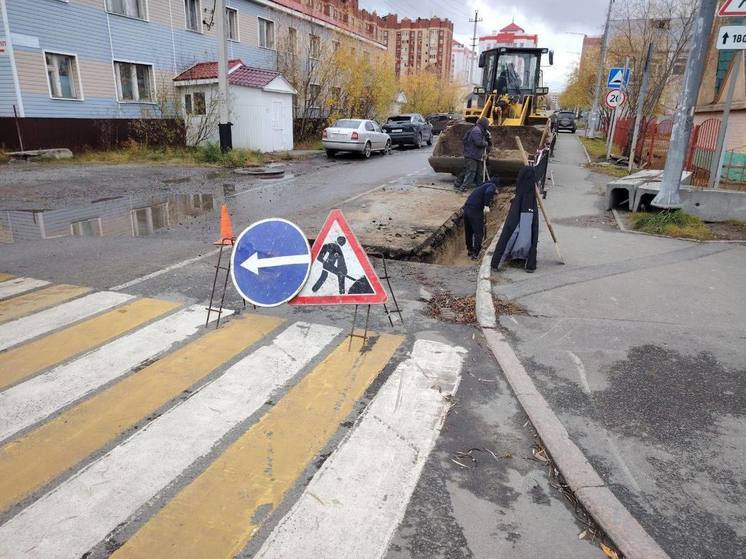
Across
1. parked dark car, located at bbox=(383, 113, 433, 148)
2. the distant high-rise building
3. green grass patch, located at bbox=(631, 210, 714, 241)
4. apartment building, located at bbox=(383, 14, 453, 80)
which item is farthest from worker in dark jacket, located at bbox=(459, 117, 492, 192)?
apartment building, located at bbox=(383, 14, 453, 80)

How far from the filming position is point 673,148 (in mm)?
9625

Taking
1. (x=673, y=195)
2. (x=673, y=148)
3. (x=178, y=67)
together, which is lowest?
(x=673, y=195)

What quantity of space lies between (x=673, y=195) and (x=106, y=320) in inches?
380

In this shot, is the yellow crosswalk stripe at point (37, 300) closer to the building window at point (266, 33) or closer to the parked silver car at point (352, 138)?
the parked silver car at point (352, 138)

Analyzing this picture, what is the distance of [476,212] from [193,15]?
2357 centimetres

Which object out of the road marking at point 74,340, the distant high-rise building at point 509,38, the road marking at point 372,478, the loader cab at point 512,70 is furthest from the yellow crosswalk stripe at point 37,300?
the distant high-rise building at point 509,38

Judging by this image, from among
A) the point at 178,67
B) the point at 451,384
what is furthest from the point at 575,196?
the point at 178,67

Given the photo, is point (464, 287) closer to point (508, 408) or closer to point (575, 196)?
point (508, 408)

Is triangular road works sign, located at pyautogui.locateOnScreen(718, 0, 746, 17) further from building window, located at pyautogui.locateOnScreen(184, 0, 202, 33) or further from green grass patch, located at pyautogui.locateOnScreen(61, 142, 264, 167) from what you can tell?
building window, located at pyautogui.locateOnScreen(184, 0, 202, 33)

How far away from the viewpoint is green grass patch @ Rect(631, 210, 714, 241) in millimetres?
9195

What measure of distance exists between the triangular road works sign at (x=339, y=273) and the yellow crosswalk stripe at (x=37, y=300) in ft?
8.70

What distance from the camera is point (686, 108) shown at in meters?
9.30

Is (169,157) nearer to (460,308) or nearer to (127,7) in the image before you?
(127,7)

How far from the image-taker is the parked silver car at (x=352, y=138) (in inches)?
905
